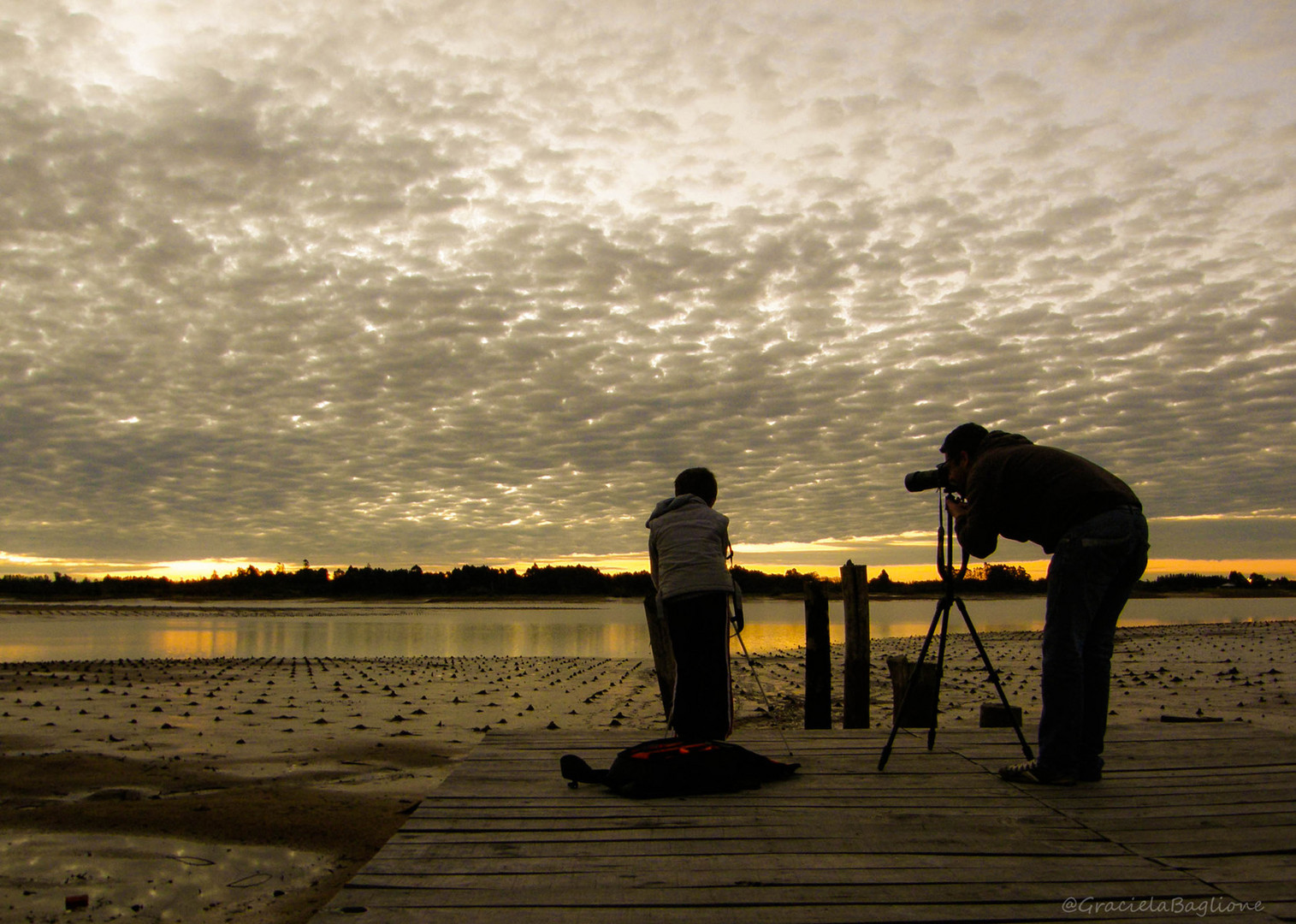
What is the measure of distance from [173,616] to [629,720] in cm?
5625

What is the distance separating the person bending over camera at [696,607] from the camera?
234 inches

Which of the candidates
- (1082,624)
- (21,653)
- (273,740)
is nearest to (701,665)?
(1082,624)

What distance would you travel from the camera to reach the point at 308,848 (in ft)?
19.5

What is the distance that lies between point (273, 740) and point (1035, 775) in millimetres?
8661

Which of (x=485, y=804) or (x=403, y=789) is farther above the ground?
(x=485, y=804)

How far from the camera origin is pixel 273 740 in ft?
33.1

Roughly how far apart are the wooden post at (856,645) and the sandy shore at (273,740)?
2.68ft

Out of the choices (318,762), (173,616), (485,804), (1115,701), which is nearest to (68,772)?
(318,762)

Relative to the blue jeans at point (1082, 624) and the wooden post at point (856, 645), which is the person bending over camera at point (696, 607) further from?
the wooden post at point (856, 645)

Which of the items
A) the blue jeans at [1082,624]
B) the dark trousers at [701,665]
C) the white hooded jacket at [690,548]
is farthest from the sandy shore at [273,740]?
the blue jeans at [1082,624]

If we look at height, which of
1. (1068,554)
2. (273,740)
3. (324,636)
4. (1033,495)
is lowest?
(324,636)

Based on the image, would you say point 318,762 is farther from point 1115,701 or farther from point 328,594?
point 328,594

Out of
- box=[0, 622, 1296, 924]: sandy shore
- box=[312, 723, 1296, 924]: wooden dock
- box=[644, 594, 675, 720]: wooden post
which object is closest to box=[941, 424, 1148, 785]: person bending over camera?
box=[312, 723, 1296, 924]: wooden dock

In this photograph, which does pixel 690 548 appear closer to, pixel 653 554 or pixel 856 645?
pixel 653 554
